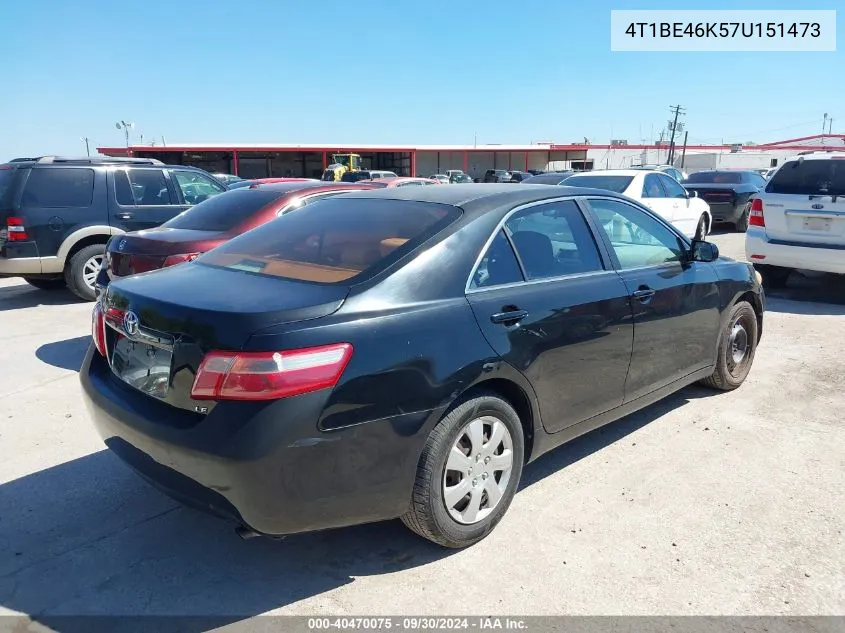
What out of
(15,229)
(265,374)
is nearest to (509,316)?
(265,374)

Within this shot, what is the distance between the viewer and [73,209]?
861 cm

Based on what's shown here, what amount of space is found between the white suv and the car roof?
5310 mm

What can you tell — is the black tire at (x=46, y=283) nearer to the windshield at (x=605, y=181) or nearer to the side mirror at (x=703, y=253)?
the windshield at (x=605, y=181)

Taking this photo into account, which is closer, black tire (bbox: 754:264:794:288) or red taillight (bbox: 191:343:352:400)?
red taillight (bbox: 191:343:352:400)

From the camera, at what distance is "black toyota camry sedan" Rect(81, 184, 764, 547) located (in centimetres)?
253

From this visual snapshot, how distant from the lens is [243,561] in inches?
121

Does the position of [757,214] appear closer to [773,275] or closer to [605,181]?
[773,275]

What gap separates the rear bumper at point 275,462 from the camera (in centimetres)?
247

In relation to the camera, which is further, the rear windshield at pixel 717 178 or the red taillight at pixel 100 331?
the rear windshield at pixel 717 178

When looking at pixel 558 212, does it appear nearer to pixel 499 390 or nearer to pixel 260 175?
pixel 499 390

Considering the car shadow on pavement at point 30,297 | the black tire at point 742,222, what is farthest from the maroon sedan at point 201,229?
the black tire at point 742,222

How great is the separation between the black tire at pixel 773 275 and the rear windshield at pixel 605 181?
2.53 meters

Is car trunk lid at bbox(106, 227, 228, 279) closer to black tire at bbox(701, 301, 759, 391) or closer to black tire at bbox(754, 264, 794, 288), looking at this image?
black tire at bbox(701, 301, 759, 391)

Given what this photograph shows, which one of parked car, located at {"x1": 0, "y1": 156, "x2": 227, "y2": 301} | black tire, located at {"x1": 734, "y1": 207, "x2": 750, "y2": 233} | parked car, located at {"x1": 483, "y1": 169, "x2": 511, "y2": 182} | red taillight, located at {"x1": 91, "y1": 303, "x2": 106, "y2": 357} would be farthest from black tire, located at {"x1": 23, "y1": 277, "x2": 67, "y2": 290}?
parked car, located at {"x1": 483, "y1": 169, "x2": 511, "y2": 182}
